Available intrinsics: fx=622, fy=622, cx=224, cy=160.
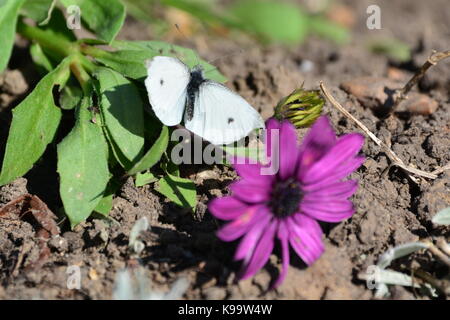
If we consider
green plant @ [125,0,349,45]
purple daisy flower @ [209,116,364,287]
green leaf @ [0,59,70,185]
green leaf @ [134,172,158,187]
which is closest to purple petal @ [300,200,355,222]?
purple daisy flower @ [209,116,364,287]

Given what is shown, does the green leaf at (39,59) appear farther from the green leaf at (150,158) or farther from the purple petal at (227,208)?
the purple petal at (227,208)

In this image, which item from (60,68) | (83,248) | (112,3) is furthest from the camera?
(112,3)

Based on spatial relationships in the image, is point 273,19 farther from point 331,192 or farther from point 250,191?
point 250,191

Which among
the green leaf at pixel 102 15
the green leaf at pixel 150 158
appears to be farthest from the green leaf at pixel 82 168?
the green leaf at pixel 102 15

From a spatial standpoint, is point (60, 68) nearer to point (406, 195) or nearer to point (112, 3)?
point (112, 3)

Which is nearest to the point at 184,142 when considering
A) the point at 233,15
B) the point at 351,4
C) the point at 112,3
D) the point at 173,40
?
the point at 112,3

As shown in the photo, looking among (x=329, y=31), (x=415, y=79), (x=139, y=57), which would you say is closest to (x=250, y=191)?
(x=139, y=57)
